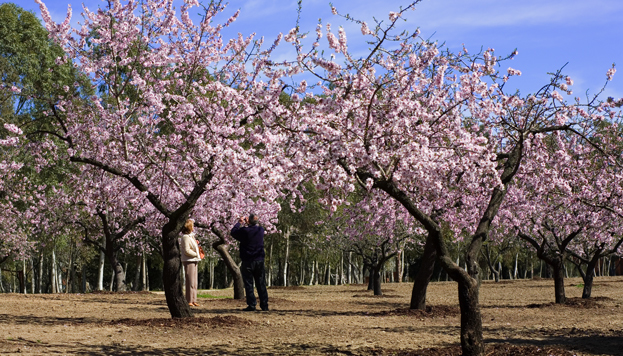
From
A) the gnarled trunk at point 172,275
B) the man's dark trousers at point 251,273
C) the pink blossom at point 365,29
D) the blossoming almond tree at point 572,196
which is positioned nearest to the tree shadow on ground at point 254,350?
the gnarled trunk at point 172,275

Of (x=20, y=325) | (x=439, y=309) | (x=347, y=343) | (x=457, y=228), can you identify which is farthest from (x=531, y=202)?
(x=20, y=325)

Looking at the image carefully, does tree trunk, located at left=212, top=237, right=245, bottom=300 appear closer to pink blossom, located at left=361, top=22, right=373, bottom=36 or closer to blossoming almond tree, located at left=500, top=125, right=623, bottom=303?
blossoming almond tree, located at left=500, top=125, right=623, bottom=303

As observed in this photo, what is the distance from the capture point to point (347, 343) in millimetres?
9602

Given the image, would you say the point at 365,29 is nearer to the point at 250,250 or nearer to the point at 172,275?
the point at 172,275

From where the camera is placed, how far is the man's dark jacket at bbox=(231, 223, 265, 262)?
14086 millimetres

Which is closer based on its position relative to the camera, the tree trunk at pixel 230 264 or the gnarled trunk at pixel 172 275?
the gnarled trunk at pixel 172 275

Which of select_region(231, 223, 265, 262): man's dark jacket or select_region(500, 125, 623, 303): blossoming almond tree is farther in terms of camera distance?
select_region(500, 125, 623, 303): blossoming almond tree

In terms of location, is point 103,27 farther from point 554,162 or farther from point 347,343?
point 554,162

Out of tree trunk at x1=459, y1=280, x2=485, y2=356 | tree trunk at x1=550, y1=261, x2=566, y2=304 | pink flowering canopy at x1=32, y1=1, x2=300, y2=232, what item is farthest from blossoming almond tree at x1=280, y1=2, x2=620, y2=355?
tree trunk at x1=550, y1=261, x2=566, y2=304

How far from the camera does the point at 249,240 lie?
1410cm

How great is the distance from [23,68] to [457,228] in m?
26.8

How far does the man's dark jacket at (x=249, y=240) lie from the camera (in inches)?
555

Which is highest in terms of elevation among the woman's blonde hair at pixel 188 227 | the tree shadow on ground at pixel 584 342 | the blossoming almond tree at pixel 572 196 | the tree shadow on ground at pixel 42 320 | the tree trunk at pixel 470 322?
the blossoming almond tree at pixel 572 196

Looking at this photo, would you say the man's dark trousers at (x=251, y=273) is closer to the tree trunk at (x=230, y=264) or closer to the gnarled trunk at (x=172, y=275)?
the gnarled trunk at (x=172, y=275)
